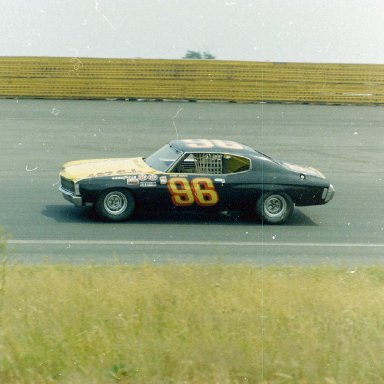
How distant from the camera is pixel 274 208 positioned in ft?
41.6

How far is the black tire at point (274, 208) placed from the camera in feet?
41.1

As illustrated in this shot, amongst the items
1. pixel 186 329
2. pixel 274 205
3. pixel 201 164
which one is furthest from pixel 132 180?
pixel 186 329

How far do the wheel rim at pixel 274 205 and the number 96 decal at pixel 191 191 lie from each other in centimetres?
88

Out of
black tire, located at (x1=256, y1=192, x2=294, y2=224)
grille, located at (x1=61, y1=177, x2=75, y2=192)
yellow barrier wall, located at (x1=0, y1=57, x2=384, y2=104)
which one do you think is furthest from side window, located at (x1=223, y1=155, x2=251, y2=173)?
yellow barrier wall, located at (x1=0, y1=57, x2=384, y2=104)

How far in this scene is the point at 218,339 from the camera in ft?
19.6

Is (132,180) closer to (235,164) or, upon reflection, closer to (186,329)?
(235,164)

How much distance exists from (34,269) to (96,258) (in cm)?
134

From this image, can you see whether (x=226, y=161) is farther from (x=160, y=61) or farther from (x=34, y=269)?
(x=160, y=61)

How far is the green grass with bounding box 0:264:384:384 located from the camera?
5.43m

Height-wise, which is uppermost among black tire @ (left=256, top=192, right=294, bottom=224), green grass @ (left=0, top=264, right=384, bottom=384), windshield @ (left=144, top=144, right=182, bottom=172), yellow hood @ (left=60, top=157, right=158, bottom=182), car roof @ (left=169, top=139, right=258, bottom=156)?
car roof @ (left=169, top=139, right=258, bottom=156)

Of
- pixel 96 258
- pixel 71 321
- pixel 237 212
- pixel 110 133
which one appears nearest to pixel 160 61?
pixel 110 133

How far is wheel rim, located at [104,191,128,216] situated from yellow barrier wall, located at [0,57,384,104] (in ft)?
53.1

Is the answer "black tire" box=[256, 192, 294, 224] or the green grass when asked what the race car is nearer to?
"black tire" box=[256, 192, 294, 224]

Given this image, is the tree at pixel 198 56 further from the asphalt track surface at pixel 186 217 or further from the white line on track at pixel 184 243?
the white line on track at pixel 184 243
